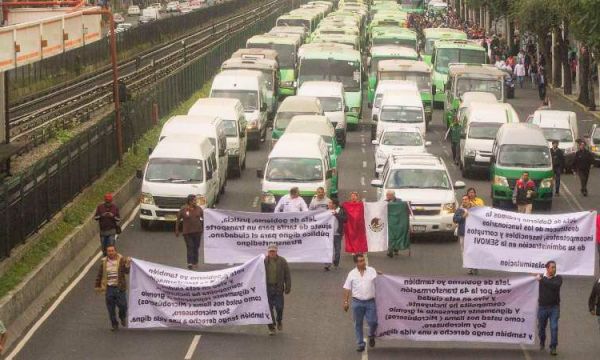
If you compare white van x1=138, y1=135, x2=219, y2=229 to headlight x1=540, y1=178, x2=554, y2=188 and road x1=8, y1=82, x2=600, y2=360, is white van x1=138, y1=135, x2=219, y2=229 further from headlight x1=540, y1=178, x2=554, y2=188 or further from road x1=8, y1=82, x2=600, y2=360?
headlight x1=540, y1=178, x2=554, y2=188

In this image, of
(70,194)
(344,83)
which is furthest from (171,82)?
(70,194)

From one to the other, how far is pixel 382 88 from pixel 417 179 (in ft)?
66.6

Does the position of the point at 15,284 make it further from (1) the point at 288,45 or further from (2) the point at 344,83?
(1) the point at 288,45

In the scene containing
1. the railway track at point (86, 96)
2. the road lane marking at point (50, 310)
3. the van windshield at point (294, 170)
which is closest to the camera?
the road lane marking at point (50, 310)

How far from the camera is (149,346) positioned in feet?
78.3

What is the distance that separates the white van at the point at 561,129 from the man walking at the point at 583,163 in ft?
13.9

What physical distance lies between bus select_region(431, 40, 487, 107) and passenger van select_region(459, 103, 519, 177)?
17.3m

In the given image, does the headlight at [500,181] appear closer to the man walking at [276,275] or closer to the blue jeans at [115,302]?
the man walking at [276,275]

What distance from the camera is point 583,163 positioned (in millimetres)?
41250

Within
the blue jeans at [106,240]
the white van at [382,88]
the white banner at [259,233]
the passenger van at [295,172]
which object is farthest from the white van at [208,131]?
the white van at [382,88]

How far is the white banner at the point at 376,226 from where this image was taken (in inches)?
1229

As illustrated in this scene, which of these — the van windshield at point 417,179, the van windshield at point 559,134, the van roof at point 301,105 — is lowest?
the van windshield at point 559,134

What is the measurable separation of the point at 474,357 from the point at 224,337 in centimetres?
392

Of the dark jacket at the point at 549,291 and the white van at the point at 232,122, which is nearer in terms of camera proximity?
the dark jacket at the point at 549,291
